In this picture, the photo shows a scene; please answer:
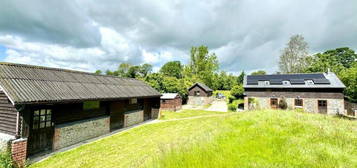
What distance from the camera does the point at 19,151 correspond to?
598 cm


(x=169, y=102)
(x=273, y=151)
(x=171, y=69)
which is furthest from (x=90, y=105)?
(x=171, y=69)

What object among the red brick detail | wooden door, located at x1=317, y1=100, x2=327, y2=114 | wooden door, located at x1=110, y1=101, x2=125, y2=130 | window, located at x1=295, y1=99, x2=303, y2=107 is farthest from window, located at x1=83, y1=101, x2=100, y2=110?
wooden door, located at x1=317, y1=100, x2=327, y2=114

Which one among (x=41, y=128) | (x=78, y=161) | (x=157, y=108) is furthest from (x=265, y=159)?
(x=157, y=108)

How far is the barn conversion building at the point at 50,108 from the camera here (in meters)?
6.19

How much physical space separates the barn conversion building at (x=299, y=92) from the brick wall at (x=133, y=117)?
17384mm

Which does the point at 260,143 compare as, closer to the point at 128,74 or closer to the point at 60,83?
the point at 60,83

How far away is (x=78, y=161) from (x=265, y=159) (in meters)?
7.27

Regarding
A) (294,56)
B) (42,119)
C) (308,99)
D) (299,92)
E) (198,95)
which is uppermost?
(294,56)

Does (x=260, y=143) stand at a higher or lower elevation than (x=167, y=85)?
lower

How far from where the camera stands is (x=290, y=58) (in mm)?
31031

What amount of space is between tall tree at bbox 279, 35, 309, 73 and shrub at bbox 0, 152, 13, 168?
39.1 meters

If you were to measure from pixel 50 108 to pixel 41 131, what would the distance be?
3.60 ft

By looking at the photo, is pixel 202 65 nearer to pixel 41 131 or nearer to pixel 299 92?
pixel 299 92

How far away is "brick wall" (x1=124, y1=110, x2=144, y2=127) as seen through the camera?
12.8 metres
